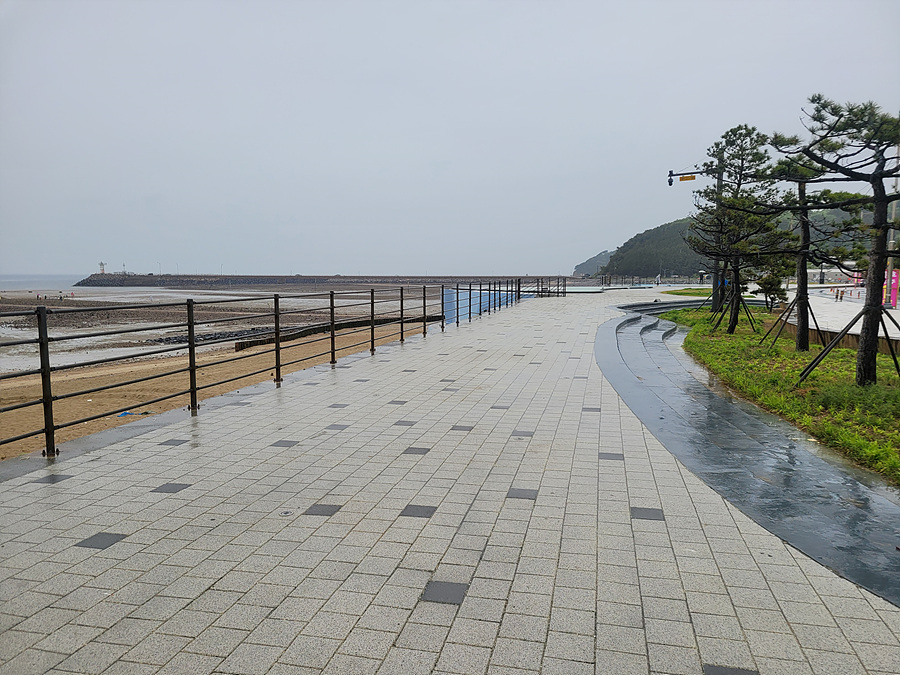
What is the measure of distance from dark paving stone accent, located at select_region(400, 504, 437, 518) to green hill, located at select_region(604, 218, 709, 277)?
101658mm

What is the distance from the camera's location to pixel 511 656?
7.68 ft

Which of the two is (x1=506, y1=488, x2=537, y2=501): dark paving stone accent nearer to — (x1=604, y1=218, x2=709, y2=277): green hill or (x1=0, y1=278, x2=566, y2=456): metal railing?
(x1=0, y1=278, x2=566, y2=456): metal railing

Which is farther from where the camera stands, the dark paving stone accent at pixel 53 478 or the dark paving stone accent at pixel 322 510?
the dark paving stone accent at pixel 53 478

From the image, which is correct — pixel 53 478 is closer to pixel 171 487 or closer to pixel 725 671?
pixel 171 487

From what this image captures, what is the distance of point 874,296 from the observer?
7219 mm

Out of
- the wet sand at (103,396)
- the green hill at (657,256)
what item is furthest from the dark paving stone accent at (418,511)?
the green hill at (657,256)

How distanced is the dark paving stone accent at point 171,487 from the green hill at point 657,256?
102 m

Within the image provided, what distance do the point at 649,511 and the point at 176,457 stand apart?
3.79 meters

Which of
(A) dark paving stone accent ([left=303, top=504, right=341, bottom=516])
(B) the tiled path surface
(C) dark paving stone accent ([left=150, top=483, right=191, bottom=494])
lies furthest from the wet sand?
(A) dark paving stone accent ([left=303, top=504, right=341, bottom=516])

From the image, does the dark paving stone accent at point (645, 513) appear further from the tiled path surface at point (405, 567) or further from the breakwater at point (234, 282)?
the breakwater at point (234, 282)

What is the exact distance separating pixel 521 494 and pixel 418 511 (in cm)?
78

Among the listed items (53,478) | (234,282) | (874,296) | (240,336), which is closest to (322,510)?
(53,478)

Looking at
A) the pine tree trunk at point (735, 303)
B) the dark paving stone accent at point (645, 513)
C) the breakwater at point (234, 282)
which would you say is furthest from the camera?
the breakwater at point (234, 282)

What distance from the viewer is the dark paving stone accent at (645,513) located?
375 centimetres
